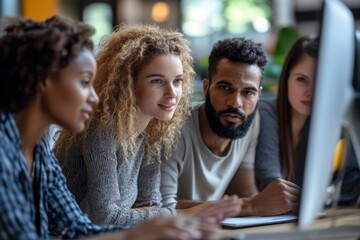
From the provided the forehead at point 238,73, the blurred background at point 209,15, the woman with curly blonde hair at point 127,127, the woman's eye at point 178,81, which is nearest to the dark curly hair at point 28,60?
the woman with curly blonde hair at point 127,127

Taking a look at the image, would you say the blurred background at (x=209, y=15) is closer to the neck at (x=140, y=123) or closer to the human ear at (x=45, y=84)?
the neck at (x=140, y=123)

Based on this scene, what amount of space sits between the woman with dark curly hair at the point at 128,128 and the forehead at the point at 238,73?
14 centimetres

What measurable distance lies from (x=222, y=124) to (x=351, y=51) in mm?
776

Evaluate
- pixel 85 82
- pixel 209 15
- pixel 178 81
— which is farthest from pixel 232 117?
pixel 209 15

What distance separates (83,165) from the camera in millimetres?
1661

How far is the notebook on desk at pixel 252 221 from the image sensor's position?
1.50m

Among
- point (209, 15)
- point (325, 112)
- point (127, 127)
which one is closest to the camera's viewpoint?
point (325, 112)

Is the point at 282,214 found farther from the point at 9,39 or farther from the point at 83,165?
the point at 9,39

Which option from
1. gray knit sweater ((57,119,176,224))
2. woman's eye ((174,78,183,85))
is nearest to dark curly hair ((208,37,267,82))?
woman's eye ((174,78,183,85))

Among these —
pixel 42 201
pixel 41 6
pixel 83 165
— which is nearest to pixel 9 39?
pixel 42 201

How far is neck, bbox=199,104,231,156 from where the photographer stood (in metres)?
2.00

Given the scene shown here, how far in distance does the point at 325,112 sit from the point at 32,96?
49 cm

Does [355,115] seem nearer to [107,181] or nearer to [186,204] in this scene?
[107,181]

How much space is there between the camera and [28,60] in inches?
43.9
